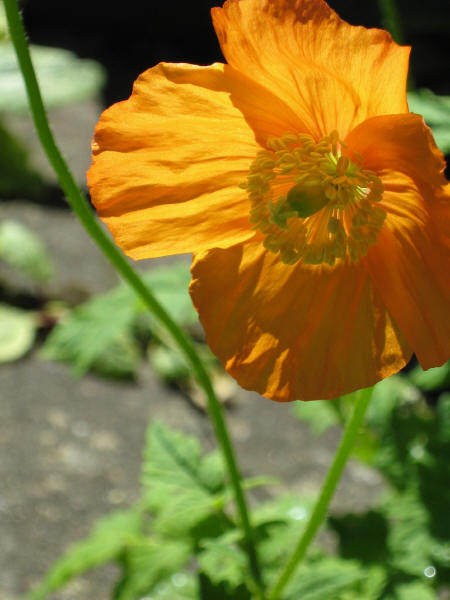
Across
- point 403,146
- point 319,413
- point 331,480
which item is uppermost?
point 403,146

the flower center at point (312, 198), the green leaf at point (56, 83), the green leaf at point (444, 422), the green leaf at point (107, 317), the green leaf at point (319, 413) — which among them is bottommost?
the green leaf at point (56, 83)

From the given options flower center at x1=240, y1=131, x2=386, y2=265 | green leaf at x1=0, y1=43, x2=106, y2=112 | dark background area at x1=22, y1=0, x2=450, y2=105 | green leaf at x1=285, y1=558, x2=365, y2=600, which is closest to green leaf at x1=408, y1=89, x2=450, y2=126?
flower center at x1=240, y1=131, x2=386, y2=265

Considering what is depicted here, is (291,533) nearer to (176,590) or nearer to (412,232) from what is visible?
(176,590)

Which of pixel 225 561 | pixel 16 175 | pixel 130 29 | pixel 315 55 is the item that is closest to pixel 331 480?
pixel 225 561

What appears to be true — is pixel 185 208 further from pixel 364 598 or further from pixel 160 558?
pixel 364 598

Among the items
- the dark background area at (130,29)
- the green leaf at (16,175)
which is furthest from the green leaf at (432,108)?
the dark background area at (130,29)

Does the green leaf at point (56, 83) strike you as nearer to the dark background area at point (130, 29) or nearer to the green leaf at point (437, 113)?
the dark background area at point (130, 29)

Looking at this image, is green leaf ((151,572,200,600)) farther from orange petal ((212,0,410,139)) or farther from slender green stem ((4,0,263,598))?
orange petal ((212,0,410,139))
